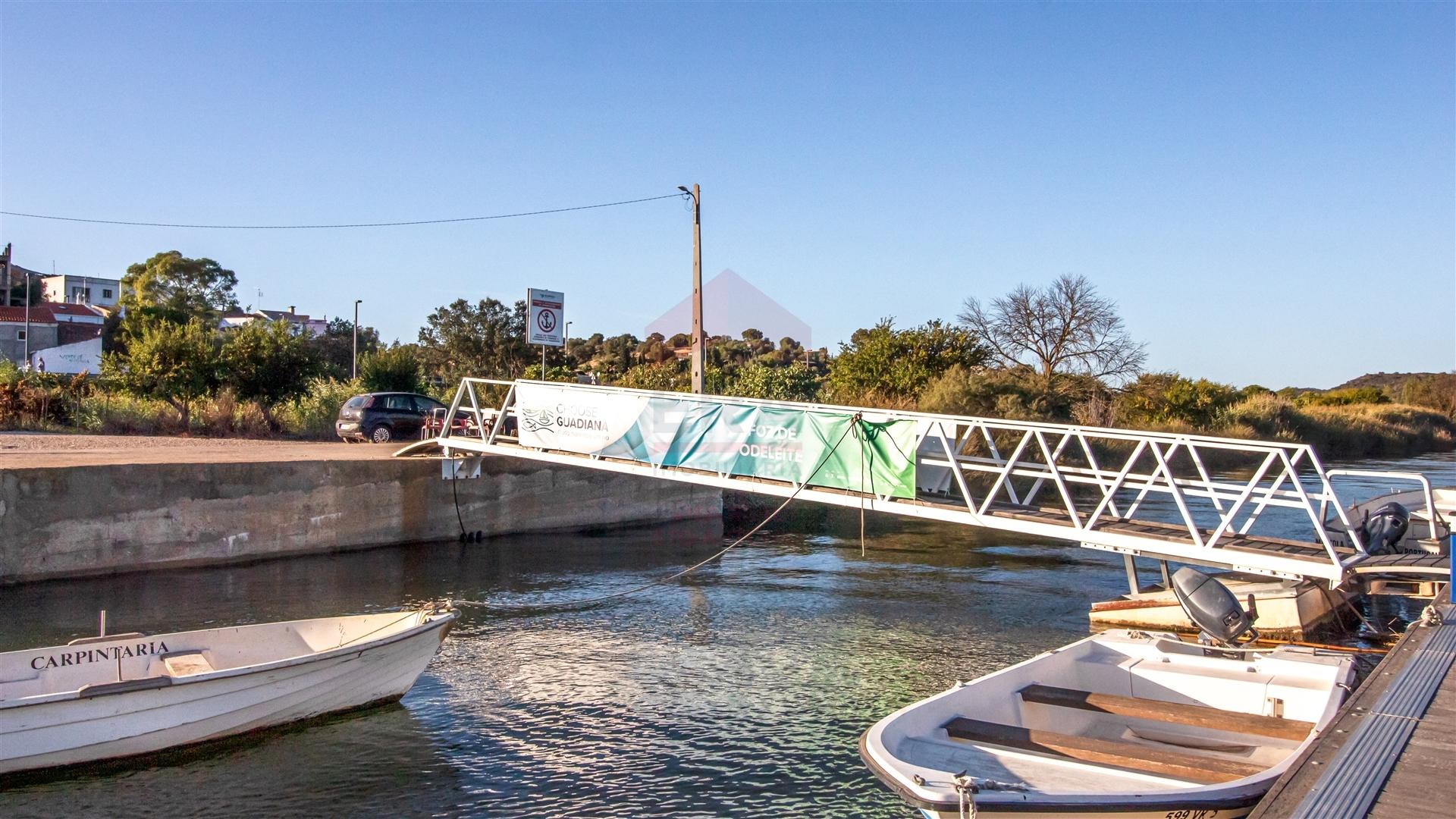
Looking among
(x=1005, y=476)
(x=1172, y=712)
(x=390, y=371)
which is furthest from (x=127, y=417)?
(x=1172, y=712)

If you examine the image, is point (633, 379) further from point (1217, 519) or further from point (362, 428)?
point (1217, 519)

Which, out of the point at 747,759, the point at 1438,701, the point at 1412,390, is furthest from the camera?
the point at 1412,390

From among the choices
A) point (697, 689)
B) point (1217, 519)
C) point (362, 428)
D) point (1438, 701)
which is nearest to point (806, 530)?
point (1217, 519)

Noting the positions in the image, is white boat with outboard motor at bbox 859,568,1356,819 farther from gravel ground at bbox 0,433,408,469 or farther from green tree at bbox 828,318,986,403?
green tree at bbox 828,318,986,403

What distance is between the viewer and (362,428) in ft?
99.0

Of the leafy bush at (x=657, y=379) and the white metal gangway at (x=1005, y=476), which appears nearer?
the white metal gangway at (x=1005, y=476)

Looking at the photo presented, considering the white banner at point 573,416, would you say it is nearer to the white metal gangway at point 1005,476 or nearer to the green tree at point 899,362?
the white metal gangway at point 1005,476

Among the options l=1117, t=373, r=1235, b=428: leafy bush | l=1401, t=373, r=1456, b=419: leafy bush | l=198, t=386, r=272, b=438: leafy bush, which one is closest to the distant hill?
l=1401, t=373, r=1456, b=419: leafy bush

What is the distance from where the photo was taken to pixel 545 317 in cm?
4516

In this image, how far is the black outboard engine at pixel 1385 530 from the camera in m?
16.7

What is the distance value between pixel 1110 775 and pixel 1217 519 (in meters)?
22.6

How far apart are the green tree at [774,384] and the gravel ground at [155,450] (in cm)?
1783

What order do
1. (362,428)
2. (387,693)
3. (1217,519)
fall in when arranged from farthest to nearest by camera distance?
(362,428), (1217,519), (387,693)

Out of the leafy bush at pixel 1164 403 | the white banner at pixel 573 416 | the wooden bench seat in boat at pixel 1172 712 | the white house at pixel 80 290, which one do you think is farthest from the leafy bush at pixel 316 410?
the white house at pixel 80 290
